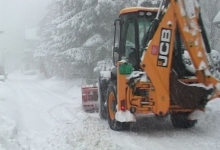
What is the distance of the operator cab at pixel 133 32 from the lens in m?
8.63

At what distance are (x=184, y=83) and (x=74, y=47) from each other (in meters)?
15.5

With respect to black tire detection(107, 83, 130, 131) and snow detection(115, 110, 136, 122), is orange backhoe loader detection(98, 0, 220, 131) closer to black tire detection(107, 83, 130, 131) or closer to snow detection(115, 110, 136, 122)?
snow detection(115, 110, 136, 122)

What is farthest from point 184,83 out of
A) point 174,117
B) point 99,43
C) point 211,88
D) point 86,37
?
point 86,37

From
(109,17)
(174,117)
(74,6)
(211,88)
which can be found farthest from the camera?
(74,6)

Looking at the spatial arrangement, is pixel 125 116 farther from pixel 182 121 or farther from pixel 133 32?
pixel 133 32

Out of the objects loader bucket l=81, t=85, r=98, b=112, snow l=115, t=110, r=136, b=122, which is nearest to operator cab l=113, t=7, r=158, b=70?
snow l=115, t=110, r=136, b=122

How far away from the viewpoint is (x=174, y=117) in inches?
348

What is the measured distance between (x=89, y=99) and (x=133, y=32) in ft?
14.2

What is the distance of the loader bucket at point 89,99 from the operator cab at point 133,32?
3.70 m

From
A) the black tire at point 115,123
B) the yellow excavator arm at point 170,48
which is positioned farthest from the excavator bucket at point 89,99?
the yellow excavator arm at point 170,48

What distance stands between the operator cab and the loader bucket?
3696 mm

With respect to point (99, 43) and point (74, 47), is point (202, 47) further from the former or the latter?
point (74, 47)

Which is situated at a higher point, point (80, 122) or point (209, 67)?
point (209, 67)

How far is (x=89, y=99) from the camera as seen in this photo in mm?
12352
